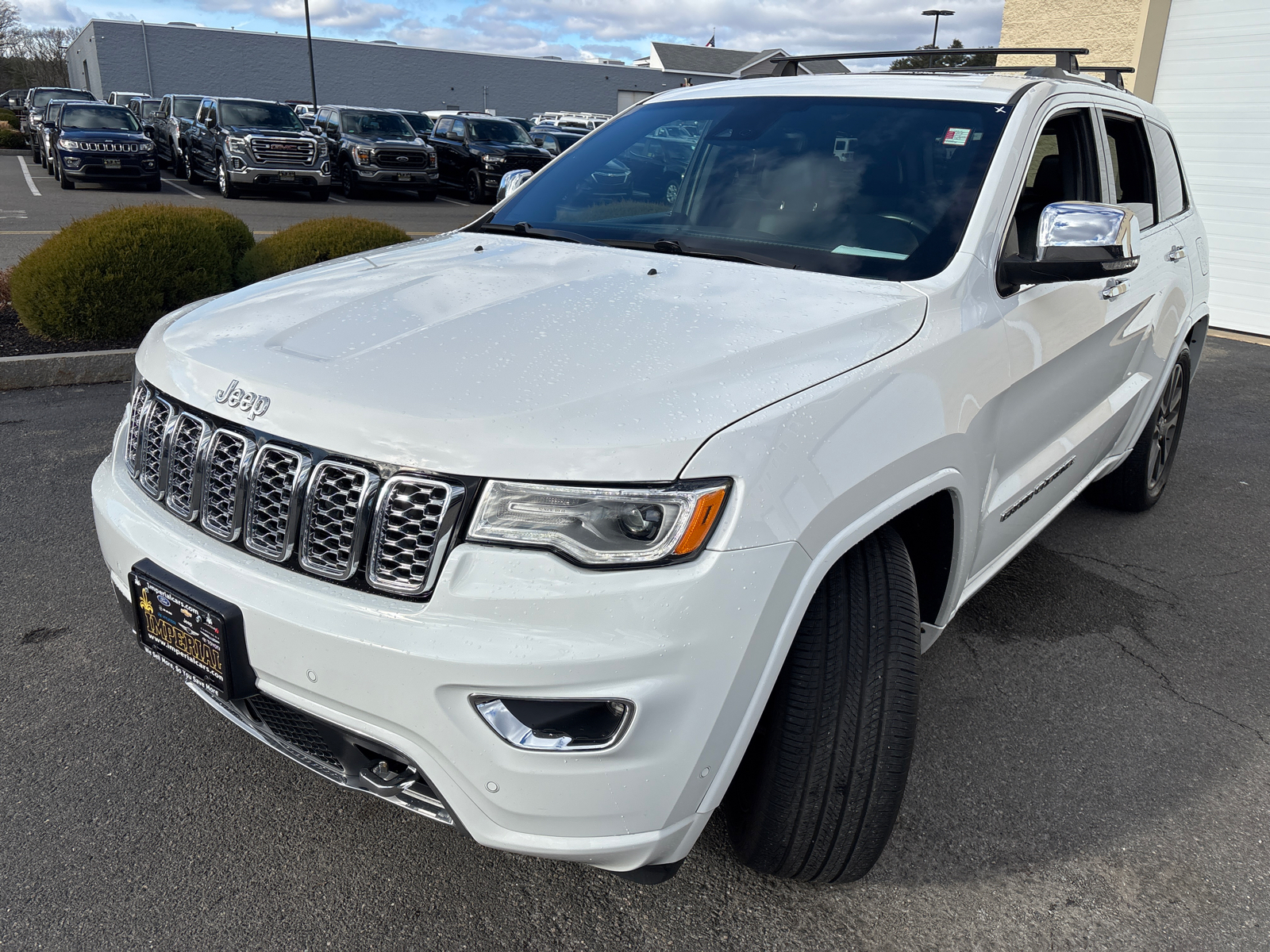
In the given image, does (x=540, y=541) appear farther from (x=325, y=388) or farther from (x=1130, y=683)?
(x=1130, y=683)

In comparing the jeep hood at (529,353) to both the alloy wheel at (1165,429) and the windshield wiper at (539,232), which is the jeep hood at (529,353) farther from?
the alloy wheel at (1165,429)

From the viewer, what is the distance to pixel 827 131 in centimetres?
302

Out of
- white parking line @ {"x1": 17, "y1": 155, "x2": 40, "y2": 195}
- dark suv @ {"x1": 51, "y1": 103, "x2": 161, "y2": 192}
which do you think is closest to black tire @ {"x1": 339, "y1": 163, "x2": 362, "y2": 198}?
Result: dark suv @ {"x1": 51, "y1": 103, "x2": 161, "y2": 192}

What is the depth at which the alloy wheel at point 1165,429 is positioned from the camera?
14.5 ft

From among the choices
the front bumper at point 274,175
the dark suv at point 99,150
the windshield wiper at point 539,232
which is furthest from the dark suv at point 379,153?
the windshield wiper at point 539,232

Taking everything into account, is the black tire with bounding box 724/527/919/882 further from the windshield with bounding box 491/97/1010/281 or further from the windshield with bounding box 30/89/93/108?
the windshield with bounding box 30/89/93/108

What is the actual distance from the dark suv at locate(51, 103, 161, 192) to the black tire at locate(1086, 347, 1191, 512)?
19181 mm

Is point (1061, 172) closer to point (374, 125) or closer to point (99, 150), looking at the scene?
point (99, 150)

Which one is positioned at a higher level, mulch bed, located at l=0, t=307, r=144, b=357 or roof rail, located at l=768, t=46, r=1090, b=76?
roof rail, located at l=768, t=46, r=1090, b=76

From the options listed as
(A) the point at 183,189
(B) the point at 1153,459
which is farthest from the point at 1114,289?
(A) the point at 183,189

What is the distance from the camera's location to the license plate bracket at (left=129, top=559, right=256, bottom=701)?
1.90m

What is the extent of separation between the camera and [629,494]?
1691mm

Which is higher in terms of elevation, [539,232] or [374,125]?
[539,232]

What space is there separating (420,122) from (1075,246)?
2304 centimetres
